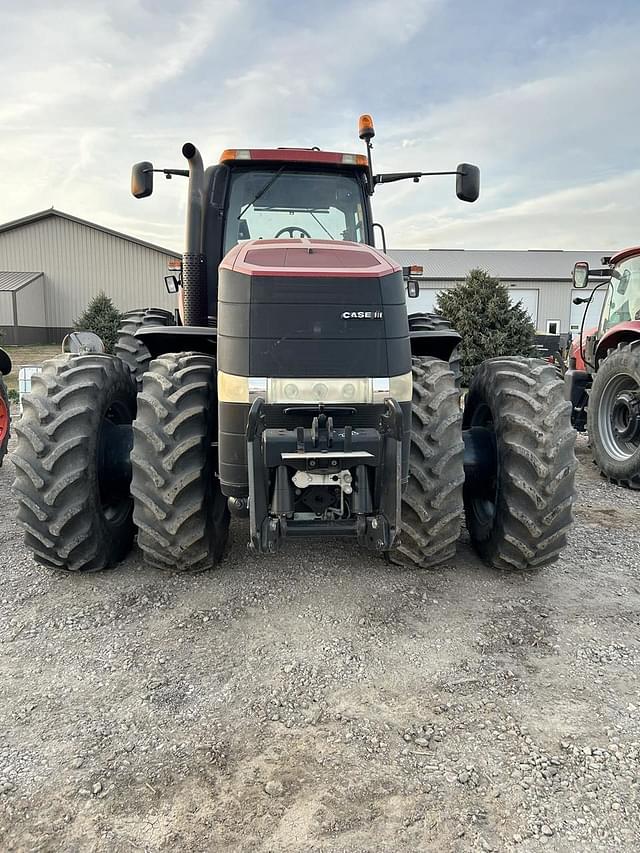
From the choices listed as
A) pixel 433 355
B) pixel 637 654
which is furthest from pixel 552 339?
pixel 637 654

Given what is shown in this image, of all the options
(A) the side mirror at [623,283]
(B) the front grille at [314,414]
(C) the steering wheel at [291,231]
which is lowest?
(B) the front grille at [314,414]

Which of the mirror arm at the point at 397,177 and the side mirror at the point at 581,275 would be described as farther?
the side mirror at the point at 581,275

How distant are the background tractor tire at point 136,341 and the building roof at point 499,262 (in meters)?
27.1

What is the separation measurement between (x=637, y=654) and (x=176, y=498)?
2471mm

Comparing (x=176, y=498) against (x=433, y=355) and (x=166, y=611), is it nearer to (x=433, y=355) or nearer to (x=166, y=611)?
(x=166, y=611)

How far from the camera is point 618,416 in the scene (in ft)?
23.6

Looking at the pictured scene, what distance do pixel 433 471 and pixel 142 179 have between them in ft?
9.33

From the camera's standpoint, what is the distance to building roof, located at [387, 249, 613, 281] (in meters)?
33.7

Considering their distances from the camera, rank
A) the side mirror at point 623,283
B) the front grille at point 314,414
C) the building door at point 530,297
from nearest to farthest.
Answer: the front grille at point 314,414, the side mirror at point 623,283, the building door at point 530,297

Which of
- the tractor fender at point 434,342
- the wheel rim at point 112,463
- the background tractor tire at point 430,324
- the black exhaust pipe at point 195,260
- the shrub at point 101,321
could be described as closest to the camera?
the wheel rim at point 112,463

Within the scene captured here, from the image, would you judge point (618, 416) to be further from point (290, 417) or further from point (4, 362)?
point (4, 362)

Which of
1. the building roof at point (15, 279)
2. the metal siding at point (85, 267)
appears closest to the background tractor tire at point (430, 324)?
the building roof at point (15, 279)

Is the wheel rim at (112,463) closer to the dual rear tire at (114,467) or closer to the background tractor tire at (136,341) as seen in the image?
the dual rear tire at (114,467)

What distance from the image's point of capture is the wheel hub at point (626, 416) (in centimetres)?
673
